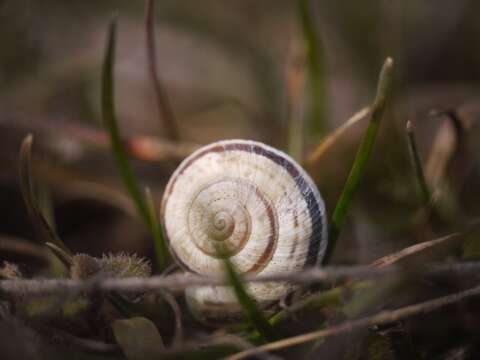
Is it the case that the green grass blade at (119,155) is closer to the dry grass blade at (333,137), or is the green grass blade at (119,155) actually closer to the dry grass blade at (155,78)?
the dry grass blade at (155,78)

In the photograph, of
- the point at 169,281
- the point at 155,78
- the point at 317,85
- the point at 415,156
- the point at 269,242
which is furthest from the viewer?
the point at 317,85

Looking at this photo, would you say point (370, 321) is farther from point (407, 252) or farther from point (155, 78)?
point (155, 78)

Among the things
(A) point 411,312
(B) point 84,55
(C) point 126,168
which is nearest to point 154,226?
(C) point 126,168

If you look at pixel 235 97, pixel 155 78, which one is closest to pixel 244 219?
pixel 155 78

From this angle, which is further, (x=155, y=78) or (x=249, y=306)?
(x=155, y=78)

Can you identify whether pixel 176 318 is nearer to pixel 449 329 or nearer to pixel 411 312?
pixel 411 312

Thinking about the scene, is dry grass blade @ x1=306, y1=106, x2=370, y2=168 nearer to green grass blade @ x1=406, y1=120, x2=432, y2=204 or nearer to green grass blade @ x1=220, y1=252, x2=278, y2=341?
green grass blade @ x1=406, y1=120, x2=432, y2=204

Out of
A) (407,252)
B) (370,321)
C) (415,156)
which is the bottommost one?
(370,321)

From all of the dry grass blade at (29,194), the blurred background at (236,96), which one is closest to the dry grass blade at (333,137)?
the blurred background at (236,96)
